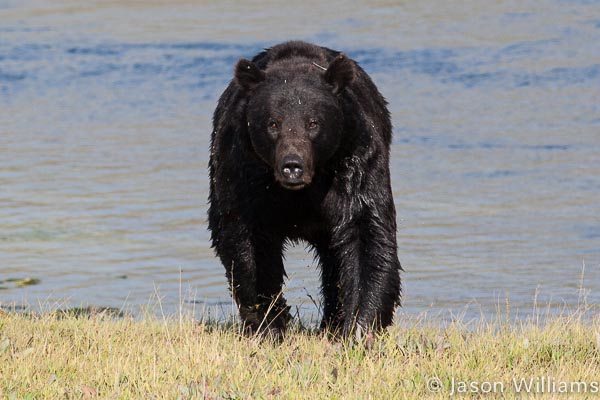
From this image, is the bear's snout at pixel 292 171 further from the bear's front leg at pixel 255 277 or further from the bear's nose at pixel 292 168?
the bear's front leg at pixel 255 277

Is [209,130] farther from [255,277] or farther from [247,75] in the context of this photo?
[247,75]

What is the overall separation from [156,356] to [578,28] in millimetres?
18195

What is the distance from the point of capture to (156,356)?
603 centimetres

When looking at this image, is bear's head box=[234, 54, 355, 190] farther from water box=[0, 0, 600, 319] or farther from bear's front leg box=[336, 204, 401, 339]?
water box=[0, 0, 600, 319]

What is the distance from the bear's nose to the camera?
5969 mm

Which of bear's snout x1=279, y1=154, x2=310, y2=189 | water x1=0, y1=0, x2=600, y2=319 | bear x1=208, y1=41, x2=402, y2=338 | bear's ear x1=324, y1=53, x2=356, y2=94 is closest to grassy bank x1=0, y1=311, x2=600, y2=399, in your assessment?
bear x1=208, y1=41, x2=402, y2=338

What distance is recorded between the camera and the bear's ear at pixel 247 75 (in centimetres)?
643

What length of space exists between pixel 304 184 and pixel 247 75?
793mm

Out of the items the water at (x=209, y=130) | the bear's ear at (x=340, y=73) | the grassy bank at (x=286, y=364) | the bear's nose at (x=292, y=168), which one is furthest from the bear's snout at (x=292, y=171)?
the water at (x=209, y=130)

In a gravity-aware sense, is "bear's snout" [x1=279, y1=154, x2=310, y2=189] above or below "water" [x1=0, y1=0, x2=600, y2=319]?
above

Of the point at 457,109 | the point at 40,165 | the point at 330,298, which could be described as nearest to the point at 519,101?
the point at 457,109

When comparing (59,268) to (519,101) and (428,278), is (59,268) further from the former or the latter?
(519,101)

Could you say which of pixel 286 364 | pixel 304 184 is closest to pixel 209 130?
pixel 304 184

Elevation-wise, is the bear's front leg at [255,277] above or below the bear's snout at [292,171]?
below
